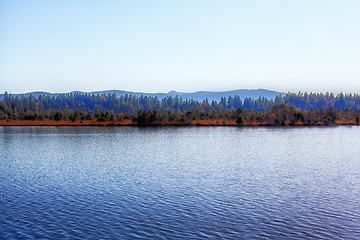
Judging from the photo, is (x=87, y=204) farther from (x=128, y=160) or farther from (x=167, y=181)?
(x=128, y=160)

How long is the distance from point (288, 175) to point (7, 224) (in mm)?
24569

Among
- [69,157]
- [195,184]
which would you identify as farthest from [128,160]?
[195,184]

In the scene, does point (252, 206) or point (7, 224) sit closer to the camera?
point (7, 224)

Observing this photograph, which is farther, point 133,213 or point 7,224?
point 133,213

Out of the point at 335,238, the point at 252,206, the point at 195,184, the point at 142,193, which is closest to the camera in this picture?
the point at 335,238

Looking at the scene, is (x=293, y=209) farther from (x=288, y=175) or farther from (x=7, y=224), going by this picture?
(x=7, y=224)

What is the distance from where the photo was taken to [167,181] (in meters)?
29.7

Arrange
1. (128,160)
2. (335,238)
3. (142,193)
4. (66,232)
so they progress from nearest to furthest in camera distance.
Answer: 1. (335,238)
2. (66,232)
3. (142,193)
4. (128,160)

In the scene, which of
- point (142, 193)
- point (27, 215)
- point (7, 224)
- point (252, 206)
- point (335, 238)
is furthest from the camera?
point (142, 193)

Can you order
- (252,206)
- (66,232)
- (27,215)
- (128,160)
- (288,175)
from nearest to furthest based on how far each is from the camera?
(66,232)
(27,215)
(252,206)
(288,175)
(128,160)

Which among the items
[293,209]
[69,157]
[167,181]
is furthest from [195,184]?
[69,157]

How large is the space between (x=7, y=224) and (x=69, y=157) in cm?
2842

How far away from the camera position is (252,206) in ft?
Answer: 71.4

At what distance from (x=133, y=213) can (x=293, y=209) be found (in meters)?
10.0
